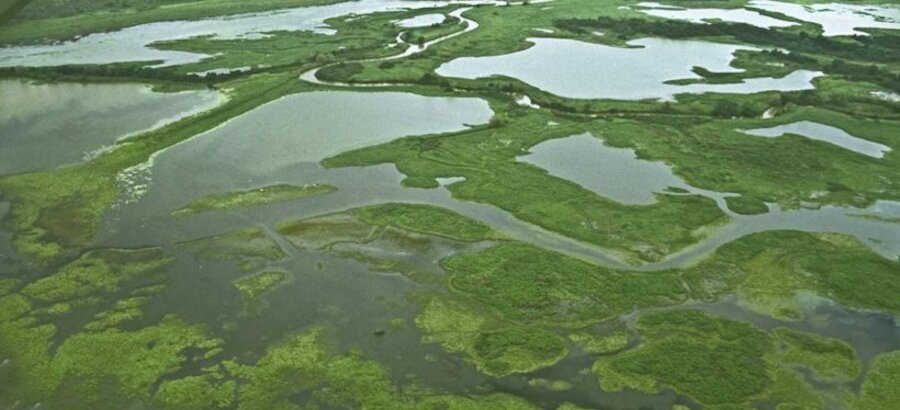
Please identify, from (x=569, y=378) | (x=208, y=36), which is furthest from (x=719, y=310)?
(x=208, y=36)

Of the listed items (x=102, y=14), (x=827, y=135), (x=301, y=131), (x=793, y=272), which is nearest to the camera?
(x=793, y=272)

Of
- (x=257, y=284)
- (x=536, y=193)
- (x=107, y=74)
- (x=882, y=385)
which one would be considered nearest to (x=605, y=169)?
(x=536, y=193)

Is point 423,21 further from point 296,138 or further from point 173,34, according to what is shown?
point 296,138

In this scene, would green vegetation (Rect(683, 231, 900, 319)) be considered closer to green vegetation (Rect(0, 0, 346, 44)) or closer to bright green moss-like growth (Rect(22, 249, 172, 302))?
bright green moss-like growth (Rect(22, 249, 172, 302))

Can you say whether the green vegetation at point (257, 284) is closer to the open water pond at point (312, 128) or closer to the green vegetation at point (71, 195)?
the green vegetation at point (71, 195)

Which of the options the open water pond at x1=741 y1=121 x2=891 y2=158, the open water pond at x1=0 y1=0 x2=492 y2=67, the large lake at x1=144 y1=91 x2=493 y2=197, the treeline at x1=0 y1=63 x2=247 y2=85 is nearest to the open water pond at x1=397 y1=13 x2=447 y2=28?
the open water pond at x1=0 y1=0 x2=492 y2=67
